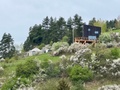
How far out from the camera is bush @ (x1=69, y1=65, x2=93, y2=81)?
3228 centimetres

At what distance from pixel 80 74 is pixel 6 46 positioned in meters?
33.3

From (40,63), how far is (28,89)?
6429 millimetres

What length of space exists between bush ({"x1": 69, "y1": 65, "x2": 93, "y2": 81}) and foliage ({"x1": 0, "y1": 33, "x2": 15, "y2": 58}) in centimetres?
3117

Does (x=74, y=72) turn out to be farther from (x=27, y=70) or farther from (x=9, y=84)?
(x=9, y=84)

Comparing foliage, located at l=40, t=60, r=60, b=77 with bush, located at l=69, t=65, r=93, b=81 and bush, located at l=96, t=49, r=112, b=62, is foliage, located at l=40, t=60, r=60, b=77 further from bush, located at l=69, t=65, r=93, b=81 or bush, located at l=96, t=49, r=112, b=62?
bush, located at l=96, t=49, r=112, b=62

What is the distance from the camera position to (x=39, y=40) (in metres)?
73.2

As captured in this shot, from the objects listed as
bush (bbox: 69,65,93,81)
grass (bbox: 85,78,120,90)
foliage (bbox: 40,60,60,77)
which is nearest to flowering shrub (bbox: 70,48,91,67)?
bush (bbox: 69,65,93,81)

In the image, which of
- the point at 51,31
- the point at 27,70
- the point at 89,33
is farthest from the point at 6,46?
the point at 27,70

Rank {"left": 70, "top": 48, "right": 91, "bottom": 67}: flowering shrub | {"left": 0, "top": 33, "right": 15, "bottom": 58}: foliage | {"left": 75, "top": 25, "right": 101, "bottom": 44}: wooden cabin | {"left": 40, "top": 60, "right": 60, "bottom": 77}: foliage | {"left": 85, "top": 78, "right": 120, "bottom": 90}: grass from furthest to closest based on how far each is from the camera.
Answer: {"left": 0, "top": 33, "right": 15, "bottom": 58}: foliage < {"left": 75, "top": 25, "right": 101, "bottom": 44}: wooden cabin < {"left": 70, "top": 48, "right": 91, "bottom": 67}: flowering shrub < {"left": 40, "top": 60, "right": 60, "bottom": 77}: foliage < {"left": 85, "top": 78, "right": 120, "bottom": 90}: grass

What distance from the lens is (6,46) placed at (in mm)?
63781

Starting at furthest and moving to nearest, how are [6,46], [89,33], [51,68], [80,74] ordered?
[6,46] < [89,33] < [51,68] < [80,74]

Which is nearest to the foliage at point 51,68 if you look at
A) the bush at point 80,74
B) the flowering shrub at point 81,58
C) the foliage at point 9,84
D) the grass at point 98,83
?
the bush at point 80,74

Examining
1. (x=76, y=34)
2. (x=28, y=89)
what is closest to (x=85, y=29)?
(x=76, y=34)

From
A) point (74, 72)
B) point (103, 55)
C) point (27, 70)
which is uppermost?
point (103, 55)
